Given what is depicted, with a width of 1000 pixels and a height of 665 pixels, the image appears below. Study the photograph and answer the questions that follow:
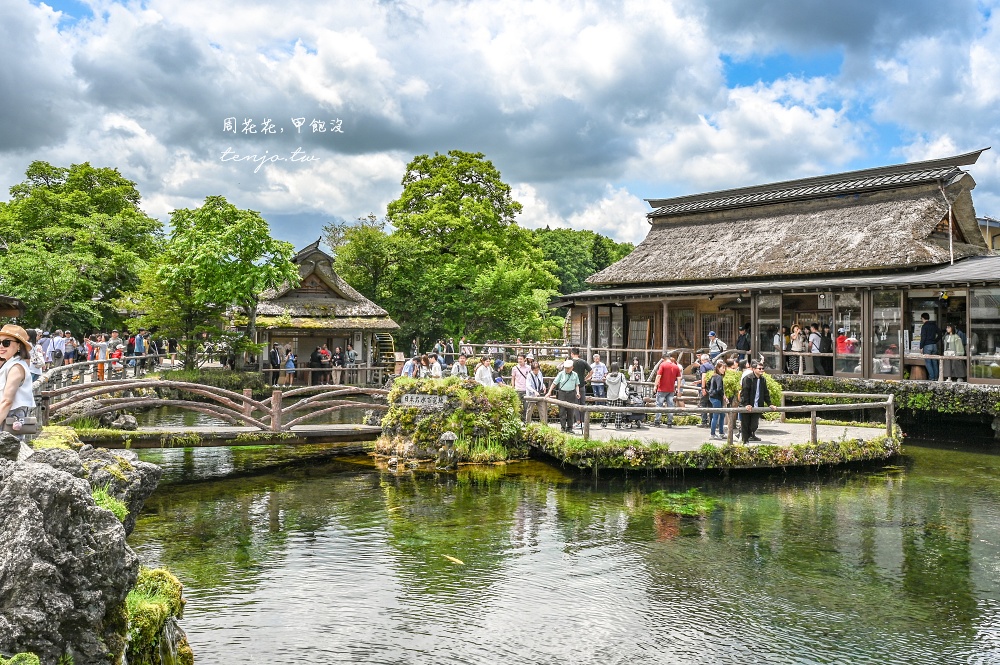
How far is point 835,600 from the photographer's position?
8555 millimetres

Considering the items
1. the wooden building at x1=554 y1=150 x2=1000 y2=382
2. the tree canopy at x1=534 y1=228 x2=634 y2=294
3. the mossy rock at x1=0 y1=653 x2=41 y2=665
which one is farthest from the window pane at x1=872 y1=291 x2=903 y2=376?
the tree canopy at x1=534 y1=228 x2=634 y2=294

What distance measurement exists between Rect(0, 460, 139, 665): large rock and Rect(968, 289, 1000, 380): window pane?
840 inches

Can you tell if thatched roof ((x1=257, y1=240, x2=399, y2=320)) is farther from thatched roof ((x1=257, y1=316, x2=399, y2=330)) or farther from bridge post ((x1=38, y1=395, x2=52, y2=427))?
bridge post ((x1=38, y1=395, x2=52, y2=427))

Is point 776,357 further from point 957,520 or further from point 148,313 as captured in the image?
point 148,313

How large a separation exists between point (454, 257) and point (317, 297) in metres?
8.54

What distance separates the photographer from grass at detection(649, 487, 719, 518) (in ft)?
41.2

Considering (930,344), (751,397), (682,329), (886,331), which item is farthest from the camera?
(682,329)

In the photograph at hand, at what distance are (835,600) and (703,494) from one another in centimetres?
534

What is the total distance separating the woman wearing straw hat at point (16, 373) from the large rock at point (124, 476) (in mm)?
692

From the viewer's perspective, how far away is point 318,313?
119ft

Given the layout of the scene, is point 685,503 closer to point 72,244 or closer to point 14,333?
point 14,333

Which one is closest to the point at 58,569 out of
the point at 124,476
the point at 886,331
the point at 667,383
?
the point at 124,476

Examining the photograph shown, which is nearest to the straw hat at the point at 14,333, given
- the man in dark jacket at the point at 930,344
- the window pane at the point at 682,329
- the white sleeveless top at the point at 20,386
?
the white sleeveless top at the point at 20,386

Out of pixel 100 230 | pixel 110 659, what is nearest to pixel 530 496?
pixel 110 659
